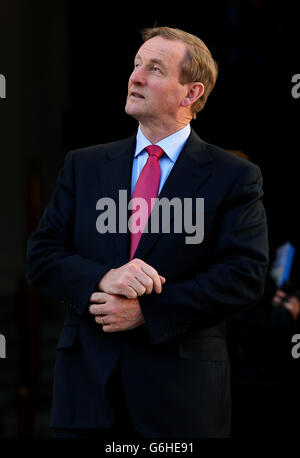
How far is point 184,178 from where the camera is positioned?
98.7 inches

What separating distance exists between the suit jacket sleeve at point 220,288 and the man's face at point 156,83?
13.3 inches

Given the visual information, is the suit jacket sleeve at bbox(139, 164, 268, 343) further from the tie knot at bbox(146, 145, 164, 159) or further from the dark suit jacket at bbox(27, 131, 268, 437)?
the tie knot at bbox(146, 145, 164, 159)

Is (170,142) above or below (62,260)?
above

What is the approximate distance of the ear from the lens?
8.52 ft

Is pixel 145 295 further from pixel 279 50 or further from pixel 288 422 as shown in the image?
pixel 279 50

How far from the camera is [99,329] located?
2.47m

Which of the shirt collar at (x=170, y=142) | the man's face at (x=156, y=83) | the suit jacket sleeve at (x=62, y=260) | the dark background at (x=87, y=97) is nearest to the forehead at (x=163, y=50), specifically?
the man's face at (x=156, y=83)

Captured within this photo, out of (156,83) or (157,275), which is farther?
(156,83)

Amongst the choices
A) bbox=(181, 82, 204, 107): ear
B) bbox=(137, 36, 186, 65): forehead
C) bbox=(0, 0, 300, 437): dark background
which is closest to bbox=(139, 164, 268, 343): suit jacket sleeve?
bbox=(181, 82, 204, 107): ear

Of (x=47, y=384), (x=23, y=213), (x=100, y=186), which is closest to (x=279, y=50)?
(x=23, y=213)

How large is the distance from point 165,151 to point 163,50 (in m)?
0.30

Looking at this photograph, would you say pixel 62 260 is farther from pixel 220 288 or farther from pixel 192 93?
pixel 192 93

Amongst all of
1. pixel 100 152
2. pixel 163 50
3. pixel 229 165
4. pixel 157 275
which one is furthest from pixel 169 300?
pixel 163 50

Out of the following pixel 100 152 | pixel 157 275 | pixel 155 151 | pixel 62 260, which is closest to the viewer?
pixel 157 275
